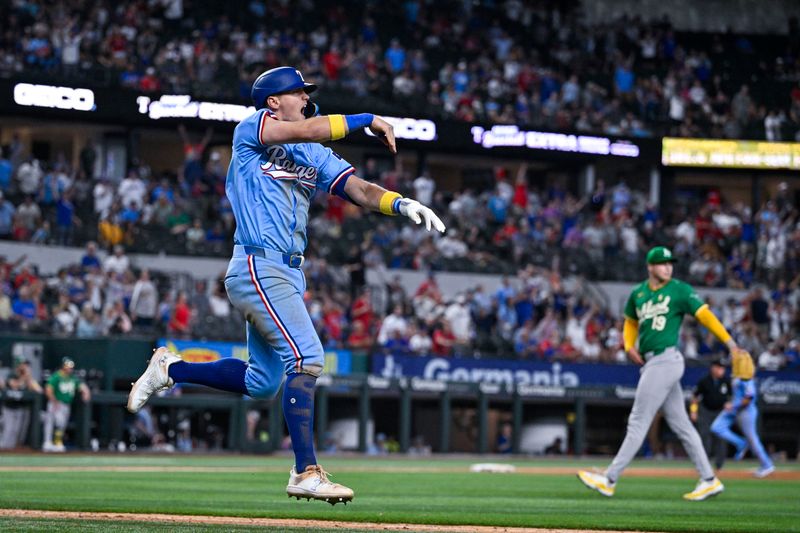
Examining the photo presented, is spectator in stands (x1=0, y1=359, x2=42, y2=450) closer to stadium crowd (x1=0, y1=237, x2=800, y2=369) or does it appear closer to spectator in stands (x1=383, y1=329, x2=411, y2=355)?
stadium crowd (x1=0, y1=237, x2=800, y2=369)

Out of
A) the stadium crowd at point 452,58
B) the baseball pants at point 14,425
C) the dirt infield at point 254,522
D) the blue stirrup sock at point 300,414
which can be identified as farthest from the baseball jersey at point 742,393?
the stadium crowd at point 452,58

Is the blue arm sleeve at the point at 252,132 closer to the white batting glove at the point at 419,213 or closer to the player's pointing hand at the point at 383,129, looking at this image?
the player's pointing hand at the point at 383,129

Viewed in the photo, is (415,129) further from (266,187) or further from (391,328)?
(266,187)

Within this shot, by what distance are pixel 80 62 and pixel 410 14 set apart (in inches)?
403

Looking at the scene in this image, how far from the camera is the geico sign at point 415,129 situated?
104ft

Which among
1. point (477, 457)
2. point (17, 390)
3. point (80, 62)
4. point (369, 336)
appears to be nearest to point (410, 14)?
point (80, 62)

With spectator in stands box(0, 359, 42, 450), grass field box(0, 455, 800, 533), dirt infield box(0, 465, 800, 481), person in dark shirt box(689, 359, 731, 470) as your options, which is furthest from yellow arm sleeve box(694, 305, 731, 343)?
spectator in stands box(0, 359, 42, 450)

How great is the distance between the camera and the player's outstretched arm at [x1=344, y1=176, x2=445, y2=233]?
693 cm

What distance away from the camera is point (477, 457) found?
24.0m

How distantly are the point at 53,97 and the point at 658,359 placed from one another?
18605 mm

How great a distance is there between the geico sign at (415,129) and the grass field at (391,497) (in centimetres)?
1427

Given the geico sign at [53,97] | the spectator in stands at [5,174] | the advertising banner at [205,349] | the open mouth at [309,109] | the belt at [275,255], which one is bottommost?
the advertising banner at [205,349]

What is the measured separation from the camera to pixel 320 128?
695 centimetres

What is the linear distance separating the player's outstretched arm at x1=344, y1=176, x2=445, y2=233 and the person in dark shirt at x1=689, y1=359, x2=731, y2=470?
11.9 metres
